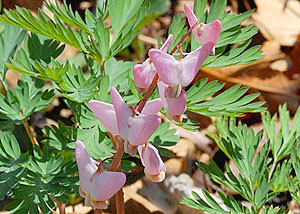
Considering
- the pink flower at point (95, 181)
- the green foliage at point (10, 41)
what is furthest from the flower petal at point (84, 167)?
the green foliage at point (10, 41)

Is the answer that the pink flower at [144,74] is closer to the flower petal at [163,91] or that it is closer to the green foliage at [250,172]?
the flower petal at [163,91]

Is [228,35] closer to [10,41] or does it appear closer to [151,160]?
[151,160]

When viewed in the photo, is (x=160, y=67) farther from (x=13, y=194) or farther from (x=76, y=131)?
(x=13, y=194)

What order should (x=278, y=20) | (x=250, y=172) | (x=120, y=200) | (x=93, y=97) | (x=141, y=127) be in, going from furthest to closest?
(x=278, y=20) → (x=250, y=172) → (x=93, y=97) → (x=120, y=200) → (x=141, y=127)

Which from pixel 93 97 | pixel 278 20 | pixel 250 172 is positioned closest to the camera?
pixel 93 97

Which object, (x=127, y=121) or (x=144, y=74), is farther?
(x=144, y=74)

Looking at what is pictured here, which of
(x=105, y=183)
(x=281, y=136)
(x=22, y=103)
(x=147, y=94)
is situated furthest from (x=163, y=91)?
(x=281, y=136)

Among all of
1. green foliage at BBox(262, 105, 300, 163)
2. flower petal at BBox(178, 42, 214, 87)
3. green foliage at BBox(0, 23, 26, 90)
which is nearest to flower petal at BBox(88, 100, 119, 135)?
flower petal at BBox(178, 42, 214, 87)

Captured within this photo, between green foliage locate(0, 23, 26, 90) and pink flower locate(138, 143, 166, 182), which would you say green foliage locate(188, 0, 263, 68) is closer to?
pink flower locate(138, 143, 166, 182)
